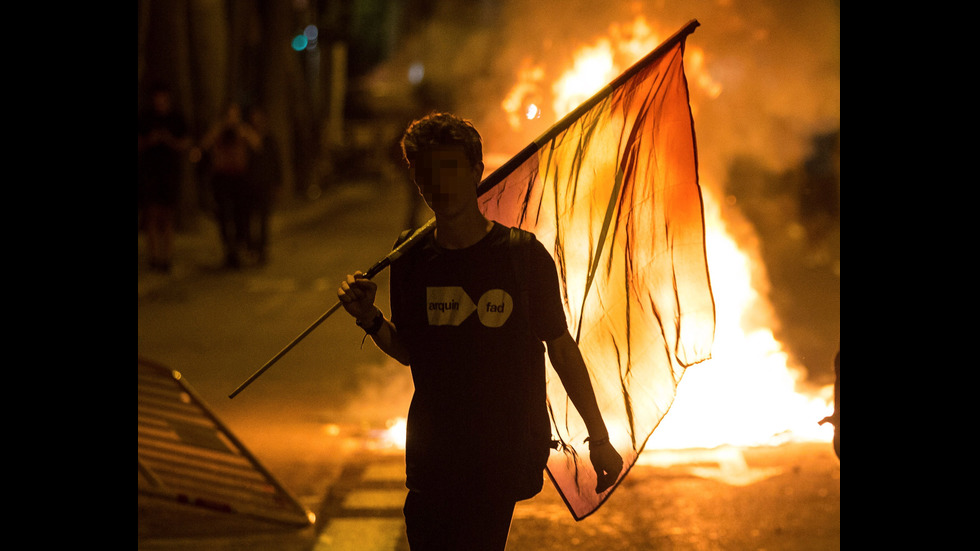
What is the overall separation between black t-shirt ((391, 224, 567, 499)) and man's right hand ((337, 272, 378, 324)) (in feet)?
0.29

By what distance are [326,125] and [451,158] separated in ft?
114

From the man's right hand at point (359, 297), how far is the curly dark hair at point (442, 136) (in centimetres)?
37

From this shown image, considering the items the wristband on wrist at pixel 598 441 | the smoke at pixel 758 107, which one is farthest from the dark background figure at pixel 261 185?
the wristband on wrist at pixel 598 441

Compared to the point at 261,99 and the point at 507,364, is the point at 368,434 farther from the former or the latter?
the point at 261,99

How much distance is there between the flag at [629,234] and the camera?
3.63m

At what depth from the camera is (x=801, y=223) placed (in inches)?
665

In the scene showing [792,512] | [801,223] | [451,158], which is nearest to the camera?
[451,158]

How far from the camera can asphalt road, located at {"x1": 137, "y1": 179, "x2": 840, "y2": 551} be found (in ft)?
17.0

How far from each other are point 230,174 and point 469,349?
1193cm

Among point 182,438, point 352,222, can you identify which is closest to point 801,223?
point 352,222

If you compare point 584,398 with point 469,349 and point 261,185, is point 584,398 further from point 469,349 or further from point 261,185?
point 261,185

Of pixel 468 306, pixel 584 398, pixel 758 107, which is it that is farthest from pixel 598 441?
pixel 758 107

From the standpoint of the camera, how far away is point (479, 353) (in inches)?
120

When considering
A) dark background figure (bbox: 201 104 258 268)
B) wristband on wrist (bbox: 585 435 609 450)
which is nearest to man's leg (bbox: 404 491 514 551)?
wristband on wrist (bbox: 585 435 609 450)
